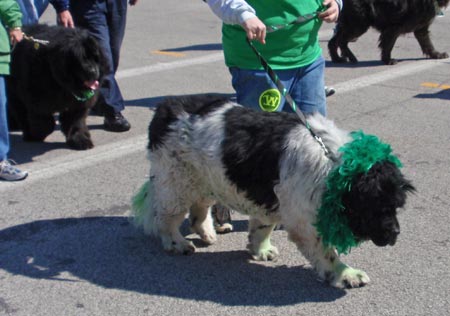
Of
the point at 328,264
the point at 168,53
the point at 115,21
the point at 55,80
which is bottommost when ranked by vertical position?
the point at 168,53

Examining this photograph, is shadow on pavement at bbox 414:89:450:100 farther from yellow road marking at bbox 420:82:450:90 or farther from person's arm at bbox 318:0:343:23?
person's arm at bbox 318:0:343:23

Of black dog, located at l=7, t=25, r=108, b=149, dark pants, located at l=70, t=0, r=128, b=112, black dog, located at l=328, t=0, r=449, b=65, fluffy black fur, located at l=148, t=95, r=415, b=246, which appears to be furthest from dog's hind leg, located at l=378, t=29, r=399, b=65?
fluffy black fur, located at l=148, t=95, r=415, b=246

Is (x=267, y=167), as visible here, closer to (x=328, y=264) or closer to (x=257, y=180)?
(x=257, y=180)

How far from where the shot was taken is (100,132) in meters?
7.02

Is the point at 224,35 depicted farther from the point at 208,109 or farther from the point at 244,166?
the point at 244,166

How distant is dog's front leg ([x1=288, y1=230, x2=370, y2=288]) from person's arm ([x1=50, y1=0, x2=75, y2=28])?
3843mm

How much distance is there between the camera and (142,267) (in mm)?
4105

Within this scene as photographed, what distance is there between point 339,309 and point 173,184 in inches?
46.8

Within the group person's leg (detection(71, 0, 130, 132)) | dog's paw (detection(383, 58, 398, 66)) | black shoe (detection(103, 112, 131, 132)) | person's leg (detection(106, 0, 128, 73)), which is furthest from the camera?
dog's paw (detection(383, 58, 398, 66))

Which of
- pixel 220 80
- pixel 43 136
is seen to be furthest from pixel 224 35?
pixel 220 80

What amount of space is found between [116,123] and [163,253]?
9.71 ft

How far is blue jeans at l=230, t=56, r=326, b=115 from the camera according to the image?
418 cm

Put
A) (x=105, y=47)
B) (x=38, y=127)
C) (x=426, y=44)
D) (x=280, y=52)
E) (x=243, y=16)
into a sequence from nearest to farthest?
(x=243, y=16) < (x=280, y=52) < (x=38, y=127) < (x=105, y=47) < (x=426, y=44)

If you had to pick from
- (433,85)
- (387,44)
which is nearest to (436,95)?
(433,85)
